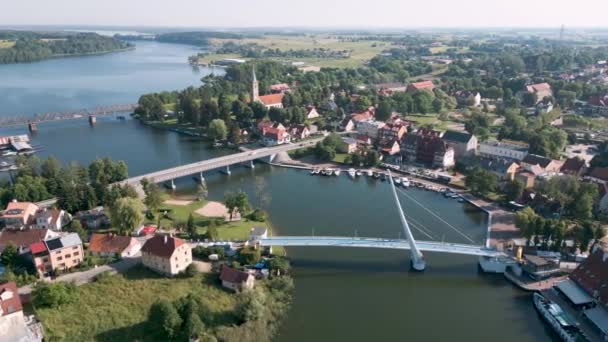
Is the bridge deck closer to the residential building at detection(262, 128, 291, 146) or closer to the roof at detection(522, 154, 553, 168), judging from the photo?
the roof at detection(522, 154, 553, 168)

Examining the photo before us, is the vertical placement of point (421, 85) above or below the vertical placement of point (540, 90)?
above

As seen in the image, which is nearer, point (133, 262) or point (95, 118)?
point (133, 262)

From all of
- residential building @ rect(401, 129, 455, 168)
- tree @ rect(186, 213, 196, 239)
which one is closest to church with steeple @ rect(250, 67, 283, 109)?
residential building @ rect(401, 129, 455, 168)

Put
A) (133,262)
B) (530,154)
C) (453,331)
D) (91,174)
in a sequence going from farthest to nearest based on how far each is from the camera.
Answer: (530,154), (91,174), (133,262), (453,331)

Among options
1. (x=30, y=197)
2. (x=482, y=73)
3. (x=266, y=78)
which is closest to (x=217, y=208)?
(x=30, y=197)

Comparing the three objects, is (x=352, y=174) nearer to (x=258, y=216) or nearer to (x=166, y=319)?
(x=258, y=216)

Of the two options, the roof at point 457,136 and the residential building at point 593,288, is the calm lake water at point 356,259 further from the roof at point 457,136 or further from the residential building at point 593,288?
the roof at point 457,136

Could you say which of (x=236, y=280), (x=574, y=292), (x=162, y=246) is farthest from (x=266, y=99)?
(x=574, y=292)

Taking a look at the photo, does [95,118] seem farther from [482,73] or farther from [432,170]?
[482,73]
